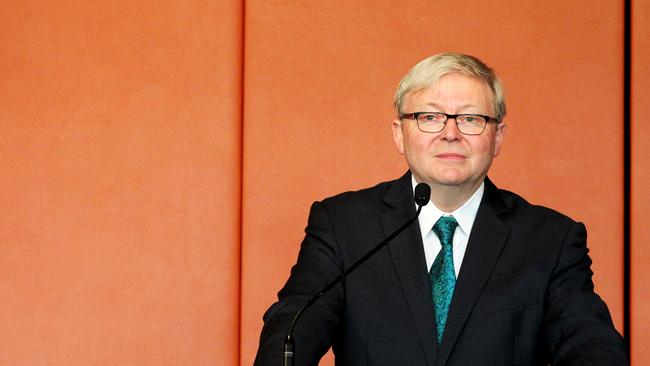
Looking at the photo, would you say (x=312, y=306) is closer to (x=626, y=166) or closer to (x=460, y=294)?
(x=460, y=294)

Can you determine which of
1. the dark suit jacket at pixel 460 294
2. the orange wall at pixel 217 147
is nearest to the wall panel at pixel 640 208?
the orange wall at pixel 217 147

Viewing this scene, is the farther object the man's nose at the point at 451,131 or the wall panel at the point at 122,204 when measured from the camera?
the wall panel at the point at 122,204

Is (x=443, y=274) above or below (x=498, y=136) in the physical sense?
below

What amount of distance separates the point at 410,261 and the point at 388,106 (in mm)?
930

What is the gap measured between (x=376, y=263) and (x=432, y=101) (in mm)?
364

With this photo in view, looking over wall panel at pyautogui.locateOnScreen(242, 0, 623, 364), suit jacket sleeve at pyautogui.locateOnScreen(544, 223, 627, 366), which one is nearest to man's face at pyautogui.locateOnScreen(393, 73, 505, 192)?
suit jacket sleeve at pyautogui.locateOnScreen(544, 223, 627, 366)

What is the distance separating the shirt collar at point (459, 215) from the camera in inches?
87.6

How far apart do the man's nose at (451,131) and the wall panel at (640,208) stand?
0.98m

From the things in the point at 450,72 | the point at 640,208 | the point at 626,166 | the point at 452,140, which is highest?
the point at 450,72

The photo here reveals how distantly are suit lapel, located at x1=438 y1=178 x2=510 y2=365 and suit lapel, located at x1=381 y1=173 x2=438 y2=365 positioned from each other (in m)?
0.04

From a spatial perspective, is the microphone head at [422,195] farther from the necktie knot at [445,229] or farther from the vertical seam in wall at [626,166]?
the vertical seam in wall at [626,166]

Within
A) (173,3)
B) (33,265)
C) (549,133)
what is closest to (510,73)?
(549,133)

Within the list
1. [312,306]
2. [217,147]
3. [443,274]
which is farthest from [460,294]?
[217,147]

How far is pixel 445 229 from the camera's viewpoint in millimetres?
2205
